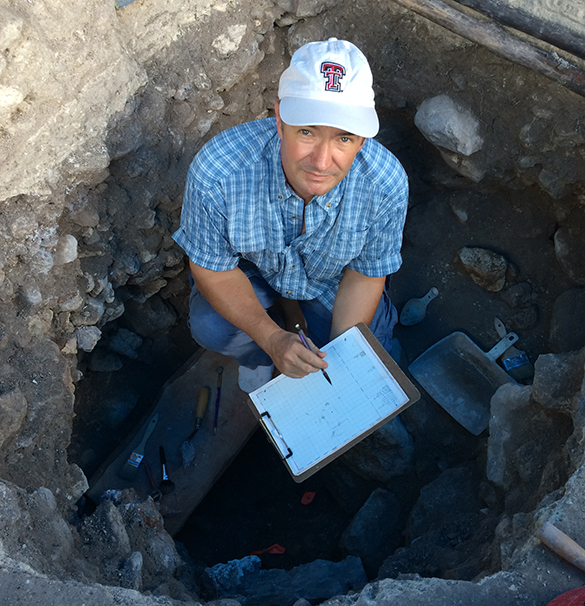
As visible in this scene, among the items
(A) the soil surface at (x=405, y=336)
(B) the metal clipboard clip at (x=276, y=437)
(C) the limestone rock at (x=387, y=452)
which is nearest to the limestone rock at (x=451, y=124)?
(A) the soil surface at (x=405, y=336)

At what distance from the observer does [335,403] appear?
87.0 inches

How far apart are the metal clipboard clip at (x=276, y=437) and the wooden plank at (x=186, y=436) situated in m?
1.06

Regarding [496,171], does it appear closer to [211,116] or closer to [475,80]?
[475,80]

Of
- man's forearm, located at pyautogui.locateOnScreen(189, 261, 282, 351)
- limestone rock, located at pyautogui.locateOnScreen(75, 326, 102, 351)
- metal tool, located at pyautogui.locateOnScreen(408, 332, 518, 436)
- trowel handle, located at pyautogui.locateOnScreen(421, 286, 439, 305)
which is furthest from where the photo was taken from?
trowel handle, located at pyautogui.locateOnScreen(421, 286, 439, 305)

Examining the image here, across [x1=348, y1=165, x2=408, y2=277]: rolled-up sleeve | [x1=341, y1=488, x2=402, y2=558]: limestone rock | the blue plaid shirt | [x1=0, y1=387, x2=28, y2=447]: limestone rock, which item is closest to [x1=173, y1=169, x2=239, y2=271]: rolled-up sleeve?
the blue plaid shirt

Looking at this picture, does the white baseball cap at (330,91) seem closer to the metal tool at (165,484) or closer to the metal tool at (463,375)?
the metal tool at (463,375)

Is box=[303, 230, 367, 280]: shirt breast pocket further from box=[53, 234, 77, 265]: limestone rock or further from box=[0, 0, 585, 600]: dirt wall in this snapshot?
box=[53, 234, 77, 265]: limestone rock

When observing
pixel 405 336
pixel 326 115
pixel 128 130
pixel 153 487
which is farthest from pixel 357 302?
pixel 153 487

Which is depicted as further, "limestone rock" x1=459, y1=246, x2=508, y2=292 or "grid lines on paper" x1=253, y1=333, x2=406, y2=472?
"limestone rock" x1=459, y1=246, x2=508, y2=292

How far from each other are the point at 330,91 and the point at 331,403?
111 centimetres

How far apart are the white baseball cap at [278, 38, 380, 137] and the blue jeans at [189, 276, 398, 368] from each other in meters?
1.08

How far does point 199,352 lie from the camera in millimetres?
3510

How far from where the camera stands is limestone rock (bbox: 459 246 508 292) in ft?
10.5

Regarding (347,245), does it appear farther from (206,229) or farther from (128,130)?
(128,130)
